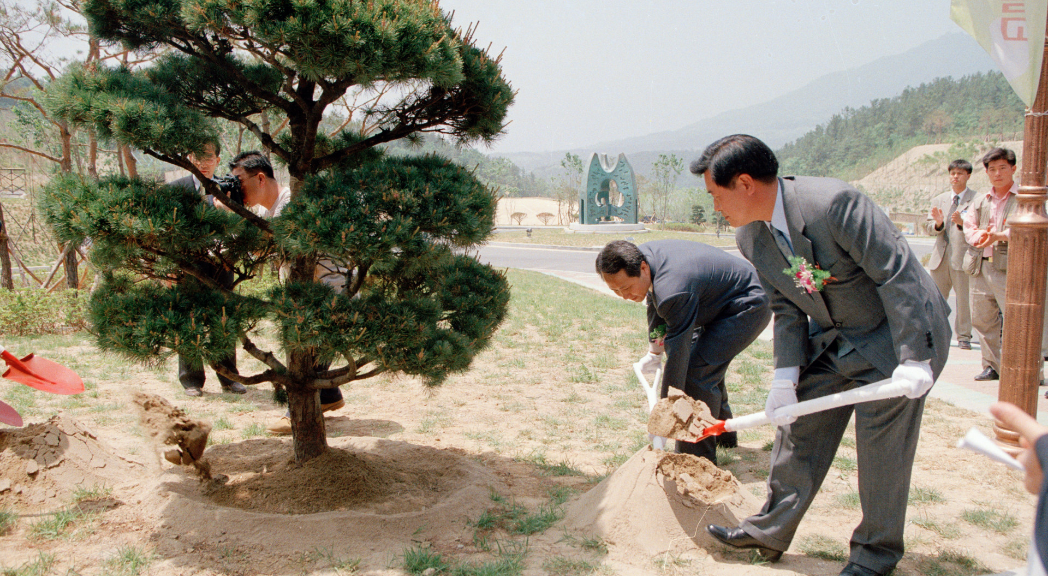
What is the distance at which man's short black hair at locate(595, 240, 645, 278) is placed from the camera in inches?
137

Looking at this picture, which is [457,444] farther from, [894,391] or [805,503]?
[894,391]

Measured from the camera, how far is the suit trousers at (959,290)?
6.84 metres

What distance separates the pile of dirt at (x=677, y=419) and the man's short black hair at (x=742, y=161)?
1075mm

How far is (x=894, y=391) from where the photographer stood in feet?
7.58

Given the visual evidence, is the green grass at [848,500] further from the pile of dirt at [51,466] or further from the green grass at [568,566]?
the pile of dirt at [51,466]

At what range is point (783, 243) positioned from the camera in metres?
2.59

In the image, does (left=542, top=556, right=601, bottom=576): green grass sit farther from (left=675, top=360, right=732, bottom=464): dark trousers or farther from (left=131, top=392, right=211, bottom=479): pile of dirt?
(left=131, top=392, right=211, bottom=479): pile of dirt

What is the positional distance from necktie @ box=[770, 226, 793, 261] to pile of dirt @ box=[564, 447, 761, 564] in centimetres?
119

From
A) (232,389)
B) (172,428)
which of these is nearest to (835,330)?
(172,428)

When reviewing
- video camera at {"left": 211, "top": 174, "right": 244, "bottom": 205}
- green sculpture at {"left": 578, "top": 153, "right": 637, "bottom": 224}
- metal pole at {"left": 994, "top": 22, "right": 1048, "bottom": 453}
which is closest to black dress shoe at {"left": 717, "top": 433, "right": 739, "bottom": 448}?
metal pole at {"left": 994, "top": 22, "right": 1048, "bottom": 453}

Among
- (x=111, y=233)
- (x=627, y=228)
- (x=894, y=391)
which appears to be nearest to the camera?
(x=894, y=391)

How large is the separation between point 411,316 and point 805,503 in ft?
5.95

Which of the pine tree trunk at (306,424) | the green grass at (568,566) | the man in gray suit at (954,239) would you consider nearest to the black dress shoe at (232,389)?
the pine tree trunk at (306,424)

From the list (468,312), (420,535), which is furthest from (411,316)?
(420,535)
